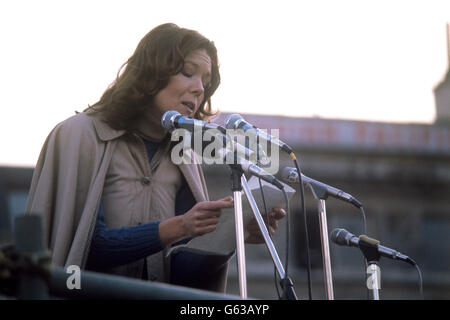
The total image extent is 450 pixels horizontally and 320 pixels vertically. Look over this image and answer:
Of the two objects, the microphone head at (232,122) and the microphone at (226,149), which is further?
the microphone head at (232,122)

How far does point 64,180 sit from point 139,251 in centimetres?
48

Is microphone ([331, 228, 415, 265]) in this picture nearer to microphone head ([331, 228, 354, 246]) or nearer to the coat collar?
microphone head ([331, 228, 354, 246])

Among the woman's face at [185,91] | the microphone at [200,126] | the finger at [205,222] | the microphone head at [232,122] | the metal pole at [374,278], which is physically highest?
the woman's face at [185,91]

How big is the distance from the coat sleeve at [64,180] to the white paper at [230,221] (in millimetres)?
473

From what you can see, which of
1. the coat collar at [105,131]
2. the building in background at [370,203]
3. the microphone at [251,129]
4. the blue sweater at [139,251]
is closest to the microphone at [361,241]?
the blue sweater at [139,251]

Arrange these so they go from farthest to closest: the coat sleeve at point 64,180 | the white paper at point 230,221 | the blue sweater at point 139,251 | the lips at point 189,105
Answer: the lips at point 189,105, the coat sleeve at point 64,180, the blue sweater at point 139,251, the white paper at point 230,221

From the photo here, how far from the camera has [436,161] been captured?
16.9m

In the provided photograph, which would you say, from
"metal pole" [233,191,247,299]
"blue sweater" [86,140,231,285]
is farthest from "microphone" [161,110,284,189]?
"blue sweater" [86,140,231,285]

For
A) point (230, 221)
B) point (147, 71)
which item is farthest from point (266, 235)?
point (147, 71)

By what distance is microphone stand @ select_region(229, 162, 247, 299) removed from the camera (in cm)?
250

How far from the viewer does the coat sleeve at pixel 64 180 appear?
117 inches

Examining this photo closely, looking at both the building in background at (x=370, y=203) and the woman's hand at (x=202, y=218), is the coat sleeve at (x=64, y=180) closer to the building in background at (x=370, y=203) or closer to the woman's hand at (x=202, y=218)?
the woman's hand at (x=202, y=218)
